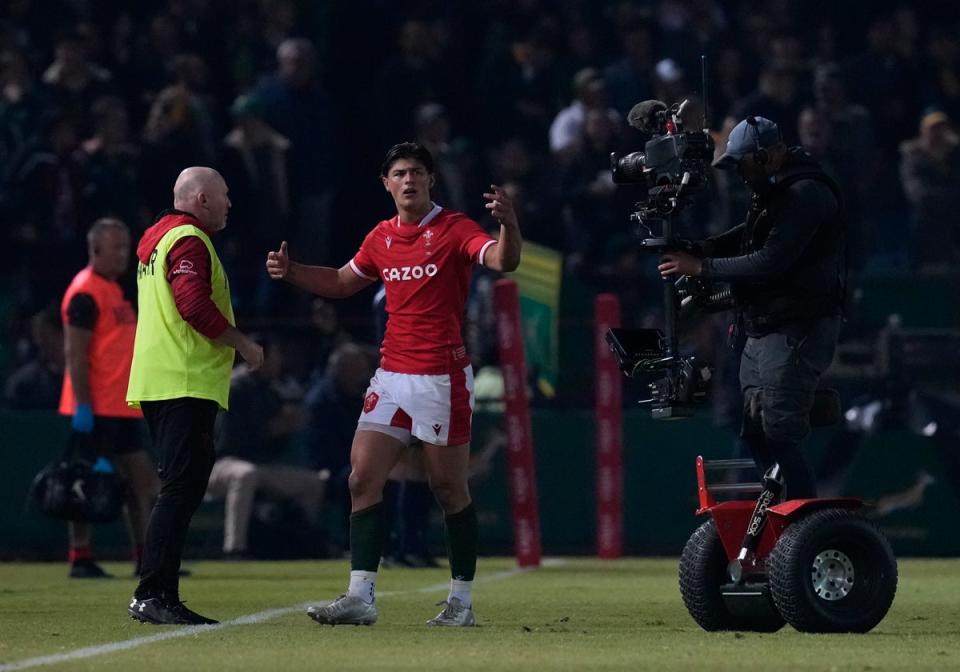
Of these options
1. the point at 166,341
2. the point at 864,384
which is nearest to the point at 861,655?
the point at 166,341

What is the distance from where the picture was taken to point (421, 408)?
9.14 m

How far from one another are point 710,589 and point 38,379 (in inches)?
349

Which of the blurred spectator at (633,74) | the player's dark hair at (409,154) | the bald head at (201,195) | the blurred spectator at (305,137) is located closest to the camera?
the player's dark hair at (409,154)

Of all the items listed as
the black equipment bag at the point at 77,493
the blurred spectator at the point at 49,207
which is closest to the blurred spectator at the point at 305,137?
the blurred spectator at the point at 49,207

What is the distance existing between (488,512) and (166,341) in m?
7.53

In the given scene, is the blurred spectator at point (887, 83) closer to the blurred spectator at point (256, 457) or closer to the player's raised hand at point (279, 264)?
the blurred spectator at point (256, 457)

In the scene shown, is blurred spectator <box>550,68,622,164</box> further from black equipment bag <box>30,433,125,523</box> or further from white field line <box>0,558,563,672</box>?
white field line <box>0,558,563,672</box>

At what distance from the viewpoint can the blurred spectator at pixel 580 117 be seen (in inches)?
724

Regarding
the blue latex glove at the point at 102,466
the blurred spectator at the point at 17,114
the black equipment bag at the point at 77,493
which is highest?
the blurred spectator at the point at 17,114

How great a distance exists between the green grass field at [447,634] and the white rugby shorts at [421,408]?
87 centimetres

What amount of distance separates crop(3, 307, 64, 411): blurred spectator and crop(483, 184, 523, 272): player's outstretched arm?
328 inches

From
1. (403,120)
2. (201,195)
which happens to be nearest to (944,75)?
(403,120)

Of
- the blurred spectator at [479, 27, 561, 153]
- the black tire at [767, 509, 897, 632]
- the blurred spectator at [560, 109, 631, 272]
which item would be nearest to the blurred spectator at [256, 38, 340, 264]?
the blurred spectator at [479, 27, 561, 153]

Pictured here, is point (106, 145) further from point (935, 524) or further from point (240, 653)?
point (240, 653)
